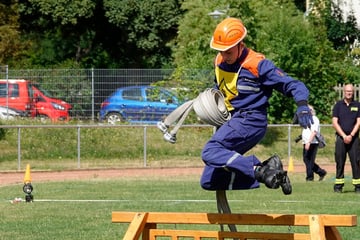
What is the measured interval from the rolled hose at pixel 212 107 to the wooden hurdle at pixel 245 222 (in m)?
0.95

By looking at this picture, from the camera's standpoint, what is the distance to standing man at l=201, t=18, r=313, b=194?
916cm

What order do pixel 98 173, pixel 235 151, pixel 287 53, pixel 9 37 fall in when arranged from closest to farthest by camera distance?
pixel 235 151
pixel 98 173
pixel 287 53
pixel 9 37

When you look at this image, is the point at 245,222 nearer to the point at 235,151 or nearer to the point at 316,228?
the point at 316,228

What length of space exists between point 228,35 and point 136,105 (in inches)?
890

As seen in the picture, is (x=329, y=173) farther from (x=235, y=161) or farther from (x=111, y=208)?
(x=235, y=161)

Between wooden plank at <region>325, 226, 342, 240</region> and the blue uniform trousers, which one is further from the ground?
the blue uniform trousers

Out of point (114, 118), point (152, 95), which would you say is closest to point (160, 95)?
point (152, 95)

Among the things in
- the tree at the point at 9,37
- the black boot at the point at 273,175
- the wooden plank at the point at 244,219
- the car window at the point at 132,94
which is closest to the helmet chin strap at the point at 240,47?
the black boot at the point at 273,175

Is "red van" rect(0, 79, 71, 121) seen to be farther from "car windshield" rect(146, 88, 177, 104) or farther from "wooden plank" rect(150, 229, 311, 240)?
"wooden plank" rect(150, 229, 311, 240)

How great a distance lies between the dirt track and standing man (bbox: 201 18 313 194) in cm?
1566

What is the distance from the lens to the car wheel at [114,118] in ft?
102

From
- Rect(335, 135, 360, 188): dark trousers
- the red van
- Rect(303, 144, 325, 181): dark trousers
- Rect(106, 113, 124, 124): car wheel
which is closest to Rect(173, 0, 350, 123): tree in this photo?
Rect(106, 113, 124, 124): car wheel

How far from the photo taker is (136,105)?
104 feet

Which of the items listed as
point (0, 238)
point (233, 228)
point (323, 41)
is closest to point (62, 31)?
point (323, 41)
